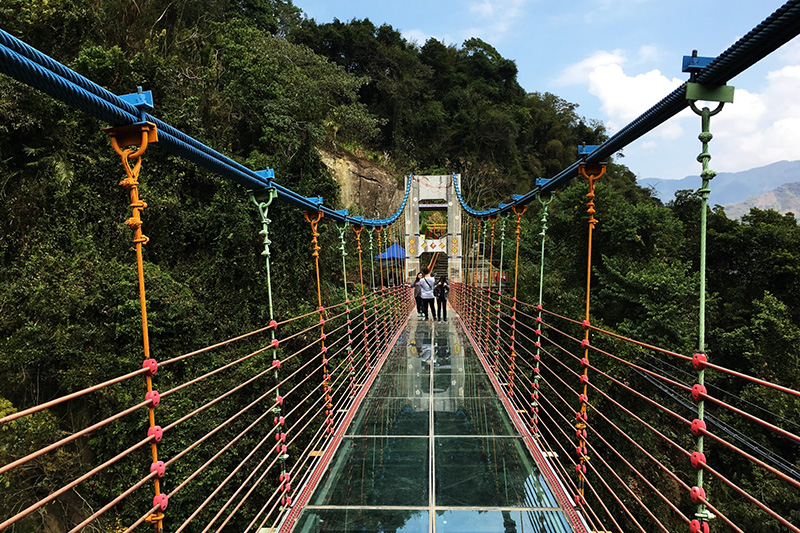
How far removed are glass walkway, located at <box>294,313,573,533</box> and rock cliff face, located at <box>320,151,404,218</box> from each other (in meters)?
9.89

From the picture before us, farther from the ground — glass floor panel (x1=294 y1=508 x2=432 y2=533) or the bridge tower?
the bridge tower

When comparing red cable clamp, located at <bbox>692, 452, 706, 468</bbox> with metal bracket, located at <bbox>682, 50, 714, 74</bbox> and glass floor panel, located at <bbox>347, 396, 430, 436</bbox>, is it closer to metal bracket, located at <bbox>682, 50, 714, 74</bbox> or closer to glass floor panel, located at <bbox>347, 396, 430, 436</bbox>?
metal bracket, located at <bbox>682, 50, 714, 74</bbox>

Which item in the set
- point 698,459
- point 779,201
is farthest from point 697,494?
point 779,201

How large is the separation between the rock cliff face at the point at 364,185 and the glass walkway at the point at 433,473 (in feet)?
32.5

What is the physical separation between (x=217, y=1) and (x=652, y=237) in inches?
442

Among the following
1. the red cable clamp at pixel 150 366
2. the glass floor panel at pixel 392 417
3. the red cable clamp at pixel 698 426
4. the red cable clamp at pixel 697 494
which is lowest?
the glass floor panel at pixel 392 417

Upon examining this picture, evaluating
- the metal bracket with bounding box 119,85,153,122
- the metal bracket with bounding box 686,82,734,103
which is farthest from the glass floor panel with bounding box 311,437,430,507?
the metal bracket with bounding box 686,82,734,103

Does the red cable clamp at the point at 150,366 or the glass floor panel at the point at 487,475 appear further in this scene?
the glass floor panel at the point at 487,475

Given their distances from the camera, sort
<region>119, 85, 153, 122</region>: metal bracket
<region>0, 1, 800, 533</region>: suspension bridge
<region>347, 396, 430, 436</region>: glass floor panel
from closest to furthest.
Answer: <region>0, 1, 800, 533</region>: suspension bridge
<region>119, 85, 153, 122</region>: metal bracket
<region>347, 396, 430, 436</region>: glass floor panel

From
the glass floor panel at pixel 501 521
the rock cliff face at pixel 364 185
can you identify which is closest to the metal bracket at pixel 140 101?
the glass floor panel at pixel 501 521

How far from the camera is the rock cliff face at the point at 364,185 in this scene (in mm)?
13031

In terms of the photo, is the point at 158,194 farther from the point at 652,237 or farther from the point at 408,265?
the point at 652,237

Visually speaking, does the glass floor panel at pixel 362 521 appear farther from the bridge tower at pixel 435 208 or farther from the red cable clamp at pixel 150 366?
the bridge tower at pixel 435 208

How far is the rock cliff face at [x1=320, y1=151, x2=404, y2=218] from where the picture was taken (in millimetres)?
13031
